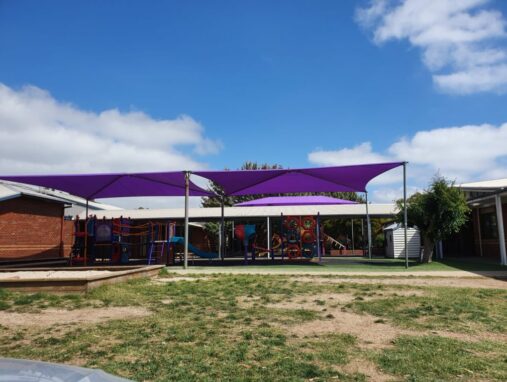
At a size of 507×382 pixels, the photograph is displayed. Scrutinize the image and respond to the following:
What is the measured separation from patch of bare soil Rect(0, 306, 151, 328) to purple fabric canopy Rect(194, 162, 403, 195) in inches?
362

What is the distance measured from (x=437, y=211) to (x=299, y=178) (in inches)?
217

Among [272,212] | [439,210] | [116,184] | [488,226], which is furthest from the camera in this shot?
[272,212]

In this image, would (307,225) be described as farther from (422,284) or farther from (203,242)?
(203,242)

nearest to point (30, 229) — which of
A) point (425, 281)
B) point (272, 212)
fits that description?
point (272, 212)

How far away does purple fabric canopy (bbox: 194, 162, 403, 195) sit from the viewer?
51.9 feet

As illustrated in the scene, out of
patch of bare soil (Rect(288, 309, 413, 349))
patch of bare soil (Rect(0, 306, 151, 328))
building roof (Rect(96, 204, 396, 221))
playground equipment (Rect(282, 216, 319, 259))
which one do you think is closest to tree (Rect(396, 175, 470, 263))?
playground equipment (Rect(282, 216, 319, 259))

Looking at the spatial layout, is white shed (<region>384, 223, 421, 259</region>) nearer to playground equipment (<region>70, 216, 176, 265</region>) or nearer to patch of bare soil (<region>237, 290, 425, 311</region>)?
playground equipment (<region>70, 216, 176, 265</region>)

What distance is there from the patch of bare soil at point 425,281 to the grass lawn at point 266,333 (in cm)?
131

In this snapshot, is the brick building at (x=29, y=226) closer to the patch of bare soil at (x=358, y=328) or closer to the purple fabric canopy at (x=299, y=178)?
the purple fabric canopy at (x=299, y=178)

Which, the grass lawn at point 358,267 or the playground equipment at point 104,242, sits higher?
the playground equipment at point 104,242

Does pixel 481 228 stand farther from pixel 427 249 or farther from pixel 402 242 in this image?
pixel 427 249

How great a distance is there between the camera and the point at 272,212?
89.0ft

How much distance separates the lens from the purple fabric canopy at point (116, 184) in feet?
54.3

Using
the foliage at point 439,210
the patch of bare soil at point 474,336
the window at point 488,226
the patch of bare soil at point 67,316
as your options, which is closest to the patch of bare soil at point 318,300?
the patch of bare soil at point 67,316
